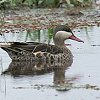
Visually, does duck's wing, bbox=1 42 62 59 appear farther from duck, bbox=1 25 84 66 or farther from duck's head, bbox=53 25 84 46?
duck's head, bbox=53 25 84 46

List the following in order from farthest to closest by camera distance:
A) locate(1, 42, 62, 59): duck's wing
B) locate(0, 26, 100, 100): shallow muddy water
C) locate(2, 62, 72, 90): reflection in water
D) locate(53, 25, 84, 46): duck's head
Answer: locate(53, 25, 84, 46): duck's head < locate(1, 42, 62, 59): duck's wing < locate(2, 62, 72, 90): reflection in water < locate(0, 26, 100, 100): shallow muddy water

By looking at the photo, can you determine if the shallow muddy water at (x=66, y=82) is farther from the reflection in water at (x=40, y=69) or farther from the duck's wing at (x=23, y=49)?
the duck's wing at (x=23, y=49)

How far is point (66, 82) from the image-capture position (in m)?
11.4

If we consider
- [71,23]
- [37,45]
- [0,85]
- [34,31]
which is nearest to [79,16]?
[71,23]

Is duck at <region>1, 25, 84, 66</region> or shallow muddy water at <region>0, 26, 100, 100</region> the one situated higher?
shallow muddy water at <region>0, 26, 100, 100</region>

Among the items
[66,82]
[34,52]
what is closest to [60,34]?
[34,52]

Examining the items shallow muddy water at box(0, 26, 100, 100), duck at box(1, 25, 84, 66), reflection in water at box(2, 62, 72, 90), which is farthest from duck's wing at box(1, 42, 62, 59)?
reflection in water at box(2, 62, 72, 90)

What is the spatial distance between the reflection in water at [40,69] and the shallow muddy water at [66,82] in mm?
20

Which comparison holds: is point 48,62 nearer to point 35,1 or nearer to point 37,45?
point 37,45

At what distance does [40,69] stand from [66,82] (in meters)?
1.77

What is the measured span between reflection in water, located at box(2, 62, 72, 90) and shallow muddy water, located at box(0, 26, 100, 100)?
0.06 ft

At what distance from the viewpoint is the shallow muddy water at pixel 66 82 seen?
405 inches

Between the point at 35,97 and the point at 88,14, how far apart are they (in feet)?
39.6

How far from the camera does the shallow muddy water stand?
10.3 meters
